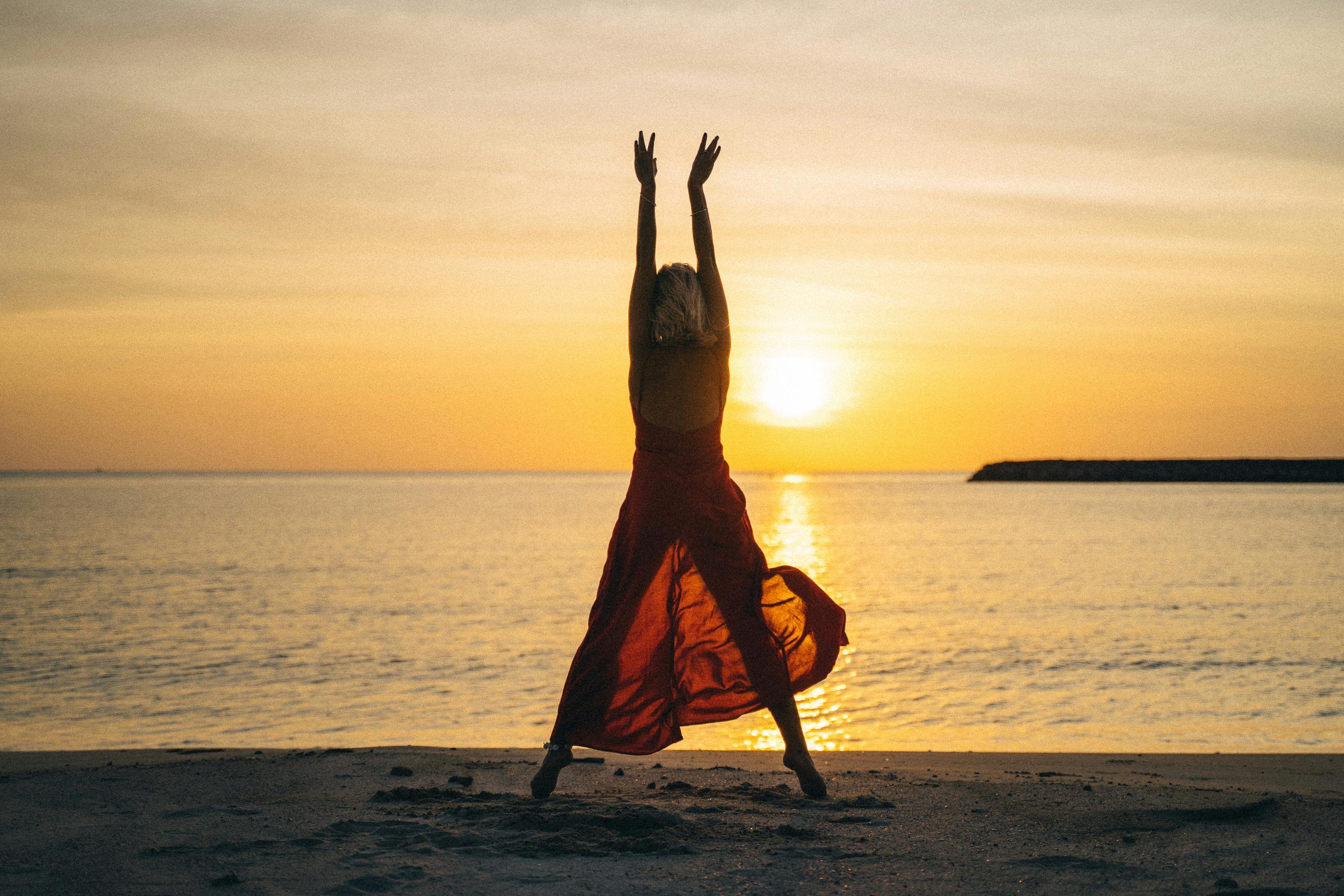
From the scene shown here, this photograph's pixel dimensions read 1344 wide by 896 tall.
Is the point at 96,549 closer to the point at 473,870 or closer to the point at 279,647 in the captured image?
the point at 279,647

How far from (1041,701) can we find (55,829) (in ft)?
28.1

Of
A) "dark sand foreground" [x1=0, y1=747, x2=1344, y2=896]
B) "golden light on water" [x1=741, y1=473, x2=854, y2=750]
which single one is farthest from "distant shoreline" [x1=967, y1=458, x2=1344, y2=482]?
"dark sand foreground" [x1=0, y1=747, x2=1344, y2=896]

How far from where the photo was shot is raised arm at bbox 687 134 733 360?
4.55 meters

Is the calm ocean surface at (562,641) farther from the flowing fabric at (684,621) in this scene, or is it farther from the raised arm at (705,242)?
the raised arm at (705,242)

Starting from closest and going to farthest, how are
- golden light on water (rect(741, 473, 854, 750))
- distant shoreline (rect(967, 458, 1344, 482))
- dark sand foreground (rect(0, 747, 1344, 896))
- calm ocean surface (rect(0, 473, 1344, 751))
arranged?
dark sand foreground (rect(0, 747, 1344, 896)), golden light on water (rect(741, 473, 854, 750)), calm ocean surface (rect(0, 473, 1344, 751)), distant shoreline (rect(967, 458, 1344, 482))

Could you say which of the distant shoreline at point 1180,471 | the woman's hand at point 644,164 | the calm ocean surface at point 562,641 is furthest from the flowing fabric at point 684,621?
the distant shoreline at point 1180,471

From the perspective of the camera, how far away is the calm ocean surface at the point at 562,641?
8.95m

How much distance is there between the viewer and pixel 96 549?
33.4 metres

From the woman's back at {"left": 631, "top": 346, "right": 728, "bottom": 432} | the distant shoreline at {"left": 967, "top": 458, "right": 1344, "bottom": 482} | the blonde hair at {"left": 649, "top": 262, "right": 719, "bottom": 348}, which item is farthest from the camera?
the distant shoreline at {"left": 967, "top": 458, "right": 1344, "bottom": 482}

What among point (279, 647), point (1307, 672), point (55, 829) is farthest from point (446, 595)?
point (55, 829)

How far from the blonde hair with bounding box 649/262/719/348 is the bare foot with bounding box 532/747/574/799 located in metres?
1.82

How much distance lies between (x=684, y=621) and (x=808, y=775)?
850 millimetres

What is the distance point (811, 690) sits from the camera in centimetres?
1048

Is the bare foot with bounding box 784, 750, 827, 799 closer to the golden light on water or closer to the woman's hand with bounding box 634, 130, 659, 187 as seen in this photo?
the golden light on water
